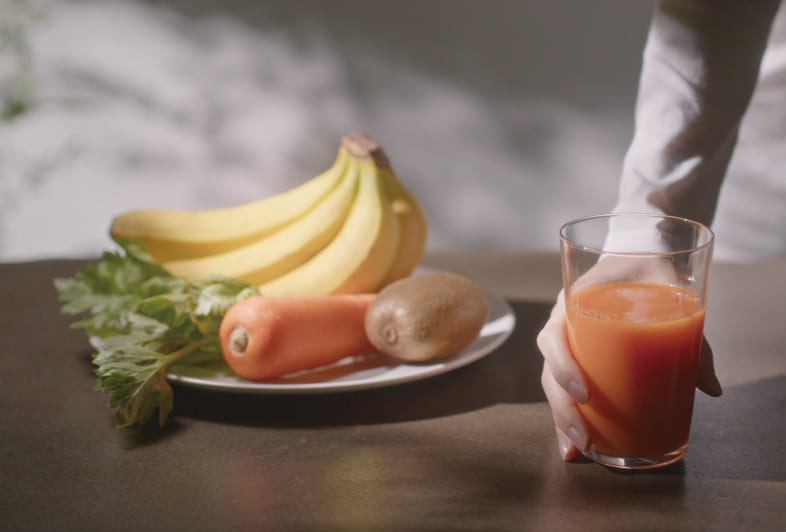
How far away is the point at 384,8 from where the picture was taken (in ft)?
9.84

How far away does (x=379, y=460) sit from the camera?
0.90m

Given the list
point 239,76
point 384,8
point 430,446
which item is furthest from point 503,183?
point 430,446

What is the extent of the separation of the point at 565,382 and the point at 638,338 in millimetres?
87

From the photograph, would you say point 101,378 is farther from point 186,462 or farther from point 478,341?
point 478,341

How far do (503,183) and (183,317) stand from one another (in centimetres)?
224

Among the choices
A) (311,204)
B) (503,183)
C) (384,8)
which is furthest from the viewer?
(503,183)

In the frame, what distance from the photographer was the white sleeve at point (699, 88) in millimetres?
1157

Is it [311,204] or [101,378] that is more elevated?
[311,204]

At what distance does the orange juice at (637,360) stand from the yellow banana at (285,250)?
0.57m

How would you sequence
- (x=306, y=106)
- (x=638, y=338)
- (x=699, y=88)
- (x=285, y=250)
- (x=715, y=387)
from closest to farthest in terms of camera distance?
1. (x=638, y=338)
2. (x=715, y=387)
3. (x=699, y=88)
4. (x=285, y=250)
5. (x=306, y=106)

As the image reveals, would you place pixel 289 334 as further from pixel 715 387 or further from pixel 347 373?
pixel 715 387

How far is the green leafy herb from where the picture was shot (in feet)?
3.24

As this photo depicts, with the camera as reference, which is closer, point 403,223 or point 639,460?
point 639,460

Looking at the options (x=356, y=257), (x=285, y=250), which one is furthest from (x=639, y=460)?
(x=285, y=250)
